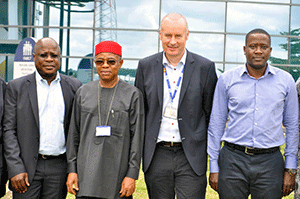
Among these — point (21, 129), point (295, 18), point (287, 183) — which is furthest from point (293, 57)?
point (21, 129)

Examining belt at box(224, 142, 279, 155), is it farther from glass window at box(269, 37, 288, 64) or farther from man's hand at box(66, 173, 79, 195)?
glass window at box(269, 37, 288, 64)

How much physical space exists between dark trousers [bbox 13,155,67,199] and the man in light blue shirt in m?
1.53

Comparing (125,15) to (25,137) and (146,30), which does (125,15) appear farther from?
(25,137)

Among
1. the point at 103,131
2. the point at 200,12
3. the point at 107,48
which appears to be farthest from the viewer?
the point at 200,12

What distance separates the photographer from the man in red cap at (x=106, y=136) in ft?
10.0

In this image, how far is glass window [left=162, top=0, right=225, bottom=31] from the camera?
1427 centimetres

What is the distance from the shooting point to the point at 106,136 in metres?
3.08

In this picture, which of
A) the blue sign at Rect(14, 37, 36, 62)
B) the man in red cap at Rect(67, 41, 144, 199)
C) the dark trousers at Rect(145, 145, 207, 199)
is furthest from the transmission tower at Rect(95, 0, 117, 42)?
the dark trousers at Rect(145, 145, 207, 199)

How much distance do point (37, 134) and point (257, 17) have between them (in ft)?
43.7

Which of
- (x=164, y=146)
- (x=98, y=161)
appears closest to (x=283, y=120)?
(x=164, y=146)

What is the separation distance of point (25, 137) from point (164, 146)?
1.33 m

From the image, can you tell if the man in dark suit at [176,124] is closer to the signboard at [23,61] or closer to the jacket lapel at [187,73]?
the jacket lapel at [187,73]

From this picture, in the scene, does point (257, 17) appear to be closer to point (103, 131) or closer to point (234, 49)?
point (234, 49)

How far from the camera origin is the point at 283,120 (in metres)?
3.28
